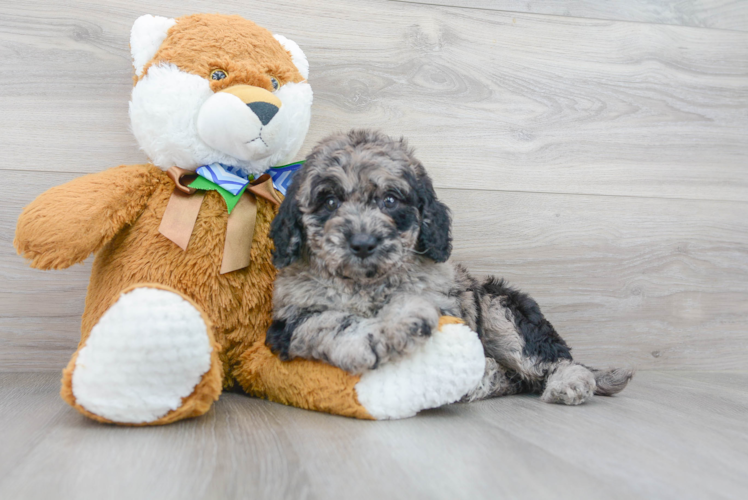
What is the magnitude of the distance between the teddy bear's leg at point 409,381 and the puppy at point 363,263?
2.0 inches

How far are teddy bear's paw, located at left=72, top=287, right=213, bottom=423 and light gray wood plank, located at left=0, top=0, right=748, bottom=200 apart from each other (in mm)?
1093

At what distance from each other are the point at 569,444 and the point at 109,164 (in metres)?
1.92

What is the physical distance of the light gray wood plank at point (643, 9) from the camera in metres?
2.55

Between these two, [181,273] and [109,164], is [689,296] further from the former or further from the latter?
[109,164]

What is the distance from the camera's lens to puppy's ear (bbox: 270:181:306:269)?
5.64 feet

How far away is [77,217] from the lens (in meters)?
1.66

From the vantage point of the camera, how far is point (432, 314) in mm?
1606

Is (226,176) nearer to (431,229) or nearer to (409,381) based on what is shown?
(431,229)

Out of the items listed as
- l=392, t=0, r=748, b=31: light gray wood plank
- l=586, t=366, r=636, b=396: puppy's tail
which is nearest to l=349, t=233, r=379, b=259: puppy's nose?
l=586, t=366, r=636, b=396: puppy's tail

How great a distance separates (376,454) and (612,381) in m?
1.12

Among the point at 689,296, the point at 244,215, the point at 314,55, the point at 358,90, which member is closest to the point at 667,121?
the point at 689,296

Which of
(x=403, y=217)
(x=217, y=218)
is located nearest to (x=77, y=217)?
(x=217, y=218)

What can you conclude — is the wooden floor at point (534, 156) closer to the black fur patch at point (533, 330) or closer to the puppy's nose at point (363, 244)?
the black fur patch at point (533, 330)

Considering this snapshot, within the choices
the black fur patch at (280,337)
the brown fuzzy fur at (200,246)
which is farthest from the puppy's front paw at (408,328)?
the black fur patch at (280,337)
